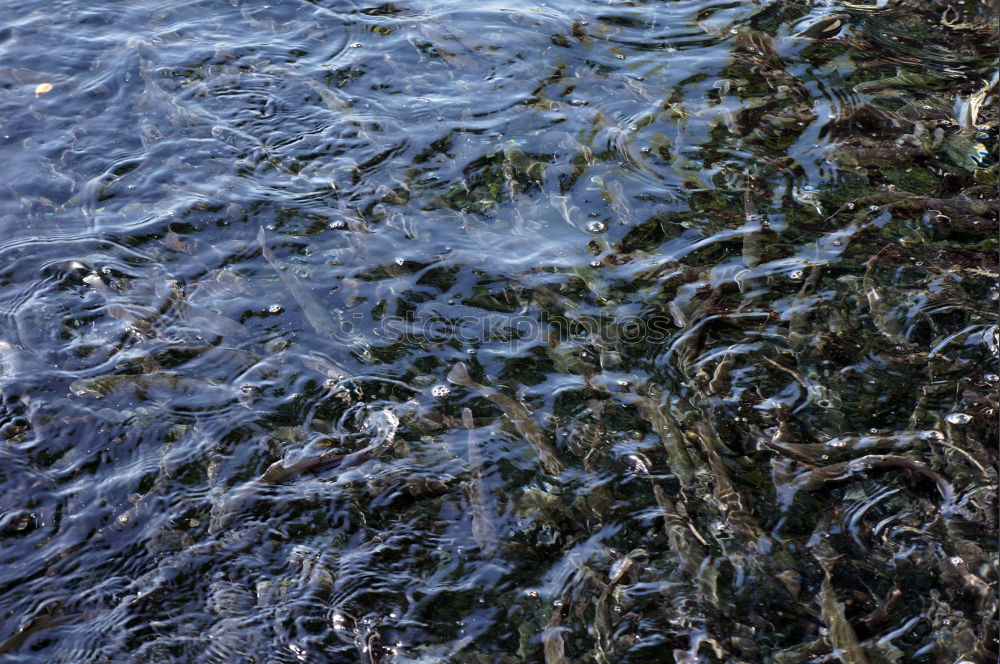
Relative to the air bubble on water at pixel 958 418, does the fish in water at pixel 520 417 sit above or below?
below

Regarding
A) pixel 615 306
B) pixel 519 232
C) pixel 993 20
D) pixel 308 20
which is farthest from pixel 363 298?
pixel 993 20

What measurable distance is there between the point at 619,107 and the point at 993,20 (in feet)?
9.27

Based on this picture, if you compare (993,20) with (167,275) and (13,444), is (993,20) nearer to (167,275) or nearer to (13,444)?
(167,275)

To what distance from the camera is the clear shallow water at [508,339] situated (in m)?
3.10

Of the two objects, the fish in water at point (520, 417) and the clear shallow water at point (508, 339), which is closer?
the clear shallow water at point (508, 339)

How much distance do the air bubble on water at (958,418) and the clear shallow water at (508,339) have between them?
0.01m

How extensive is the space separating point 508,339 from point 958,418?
1.97m

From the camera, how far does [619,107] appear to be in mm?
5355

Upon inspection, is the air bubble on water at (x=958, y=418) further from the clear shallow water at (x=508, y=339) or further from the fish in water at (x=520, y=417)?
the fish in water at (x=520, y=417)

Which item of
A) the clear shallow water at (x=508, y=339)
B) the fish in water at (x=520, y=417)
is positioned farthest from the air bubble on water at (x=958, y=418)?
the fish in water at (x=520, y=417)

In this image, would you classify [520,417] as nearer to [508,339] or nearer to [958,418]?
[508,339]

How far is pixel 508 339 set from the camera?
4.10m

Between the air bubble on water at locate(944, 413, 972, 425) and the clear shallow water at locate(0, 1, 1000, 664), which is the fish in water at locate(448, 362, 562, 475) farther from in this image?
the air bubble on water at locate(944, 413, 972, 425)

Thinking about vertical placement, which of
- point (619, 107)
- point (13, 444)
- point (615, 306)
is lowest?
point (13, 444)
